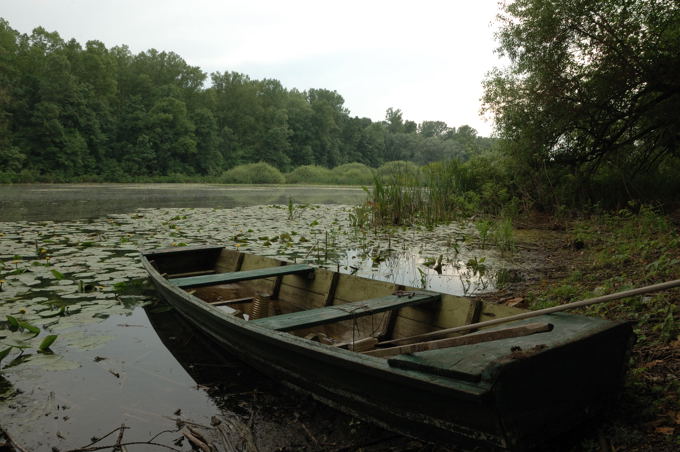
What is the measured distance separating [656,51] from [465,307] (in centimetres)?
779

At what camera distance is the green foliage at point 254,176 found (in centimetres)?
4059

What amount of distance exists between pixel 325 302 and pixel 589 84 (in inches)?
303

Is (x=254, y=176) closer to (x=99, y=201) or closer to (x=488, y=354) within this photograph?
(x=99, y=201)

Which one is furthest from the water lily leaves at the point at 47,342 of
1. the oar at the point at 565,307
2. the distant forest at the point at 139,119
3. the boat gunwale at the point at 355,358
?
the distant forest at the point at 139,119

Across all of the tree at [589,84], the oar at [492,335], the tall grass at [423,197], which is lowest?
the oar at [492,335]

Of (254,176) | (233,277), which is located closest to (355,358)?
(233,277)

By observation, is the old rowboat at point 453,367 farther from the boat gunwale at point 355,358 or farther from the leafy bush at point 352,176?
the leafy bush at point 352,176

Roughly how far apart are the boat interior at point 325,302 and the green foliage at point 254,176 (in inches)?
1404

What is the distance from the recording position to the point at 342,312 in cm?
301

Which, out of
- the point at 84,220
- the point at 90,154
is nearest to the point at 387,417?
the point at 84,220

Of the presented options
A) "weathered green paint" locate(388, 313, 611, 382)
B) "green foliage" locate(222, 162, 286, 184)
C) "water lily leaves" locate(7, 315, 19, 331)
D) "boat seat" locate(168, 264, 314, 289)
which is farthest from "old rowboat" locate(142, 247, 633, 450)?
"green foliage" locate(222, 162, 286, 184)

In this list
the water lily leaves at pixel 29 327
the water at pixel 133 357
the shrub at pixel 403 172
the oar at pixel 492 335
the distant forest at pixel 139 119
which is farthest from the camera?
the distant forest at pixel 139 119

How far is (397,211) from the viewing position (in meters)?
9.56

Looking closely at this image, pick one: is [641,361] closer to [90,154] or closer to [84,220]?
[84,220]
